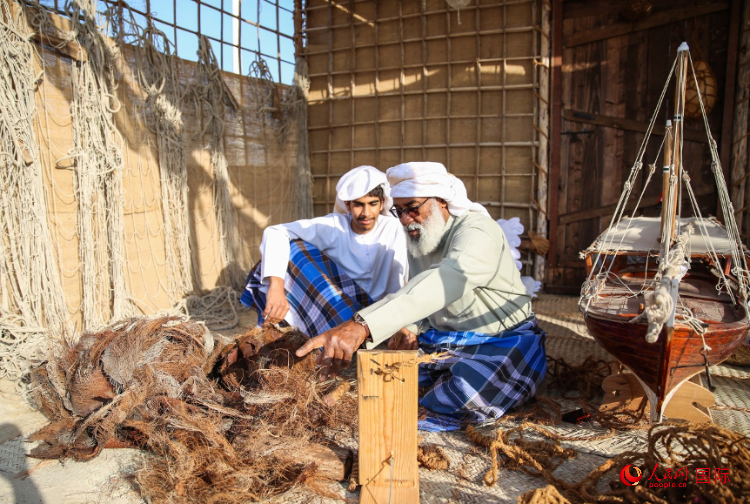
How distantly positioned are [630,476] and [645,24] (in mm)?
4342

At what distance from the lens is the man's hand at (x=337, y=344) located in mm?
1614

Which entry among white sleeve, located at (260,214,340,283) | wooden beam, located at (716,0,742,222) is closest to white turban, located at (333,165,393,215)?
white sleeve, located at (260,214,340,283)

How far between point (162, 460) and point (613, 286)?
2561mm

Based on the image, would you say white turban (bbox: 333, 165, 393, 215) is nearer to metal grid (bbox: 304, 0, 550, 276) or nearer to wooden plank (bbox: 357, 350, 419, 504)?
wooden plank (bbox: 357, 350, 419, 504)

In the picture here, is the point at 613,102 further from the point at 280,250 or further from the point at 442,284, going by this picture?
the point at 442,284

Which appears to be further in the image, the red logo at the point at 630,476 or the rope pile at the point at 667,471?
the red logo at the point at 630,476

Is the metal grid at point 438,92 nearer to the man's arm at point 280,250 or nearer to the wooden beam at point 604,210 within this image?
the wooden beam at point 604,210

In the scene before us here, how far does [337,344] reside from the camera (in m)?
1.62

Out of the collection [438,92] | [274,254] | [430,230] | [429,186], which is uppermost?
[438,92]

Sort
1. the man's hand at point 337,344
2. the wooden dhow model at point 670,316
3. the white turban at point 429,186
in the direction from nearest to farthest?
the man's hand at point 337,344 < the wooden dhow model at point 670,316 < the white turban at point 429,186

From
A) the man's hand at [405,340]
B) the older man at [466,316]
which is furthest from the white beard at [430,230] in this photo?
the man's hand at [405,340]

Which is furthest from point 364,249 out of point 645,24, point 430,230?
point 645,24

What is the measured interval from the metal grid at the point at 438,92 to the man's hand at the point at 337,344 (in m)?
3.85

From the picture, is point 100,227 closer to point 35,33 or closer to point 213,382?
point 35,33
